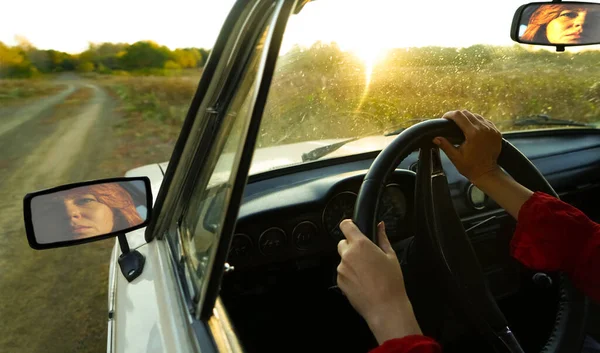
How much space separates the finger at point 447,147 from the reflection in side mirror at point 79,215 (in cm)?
102

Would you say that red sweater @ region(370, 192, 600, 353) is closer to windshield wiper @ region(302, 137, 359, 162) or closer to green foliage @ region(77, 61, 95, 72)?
windshield wiper @ region(302, 137, 359, 162)

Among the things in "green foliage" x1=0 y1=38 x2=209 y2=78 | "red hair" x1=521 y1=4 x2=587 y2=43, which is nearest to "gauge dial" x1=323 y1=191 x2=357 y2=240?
"red hair" x1=521 y1=4 x2=587 y2=43

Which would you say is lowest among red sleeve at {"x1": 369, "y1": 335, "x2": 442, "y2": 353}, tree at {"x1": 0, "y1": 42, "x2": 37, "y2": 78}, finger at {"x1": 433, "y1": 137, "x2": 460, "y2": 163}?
red sleeve at {"x1": 369, "y1": 335, "x2": 442, "y2": 353}

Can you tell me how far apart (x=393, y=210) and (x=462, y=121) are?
1.20m

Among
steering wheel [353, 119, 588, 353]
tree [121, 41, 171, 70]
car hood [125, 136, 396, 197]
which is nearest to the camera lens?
steering wheel [353, 119, 588, 353]

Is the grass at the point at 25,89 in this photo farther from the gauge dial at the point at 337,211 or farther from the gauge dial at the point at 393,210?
the gauge dial at the point at 393,210

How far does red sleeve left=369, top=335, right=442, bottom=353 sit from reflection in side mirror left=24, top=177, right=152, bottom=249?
107 cm

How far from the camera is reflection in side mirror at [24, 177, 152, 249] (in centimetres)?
166

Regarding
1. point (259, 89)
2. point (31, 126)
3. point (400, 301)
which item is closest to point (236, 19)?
point (259, 89)

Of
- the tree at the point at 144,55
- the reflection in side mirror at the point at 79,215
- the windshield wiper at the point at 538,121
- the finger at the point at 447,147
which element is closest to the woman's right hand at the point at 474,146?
the finger at the point at 447,147

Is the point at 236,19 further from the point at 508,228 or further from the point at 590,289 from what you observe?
the point at 508,228

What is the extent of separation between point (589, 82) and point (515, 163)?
7.68 ft

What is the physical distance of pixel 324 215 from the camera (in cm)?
260

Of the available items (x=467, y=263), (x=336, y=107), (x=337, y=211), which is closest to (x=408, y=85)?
(x=336, y=107)
